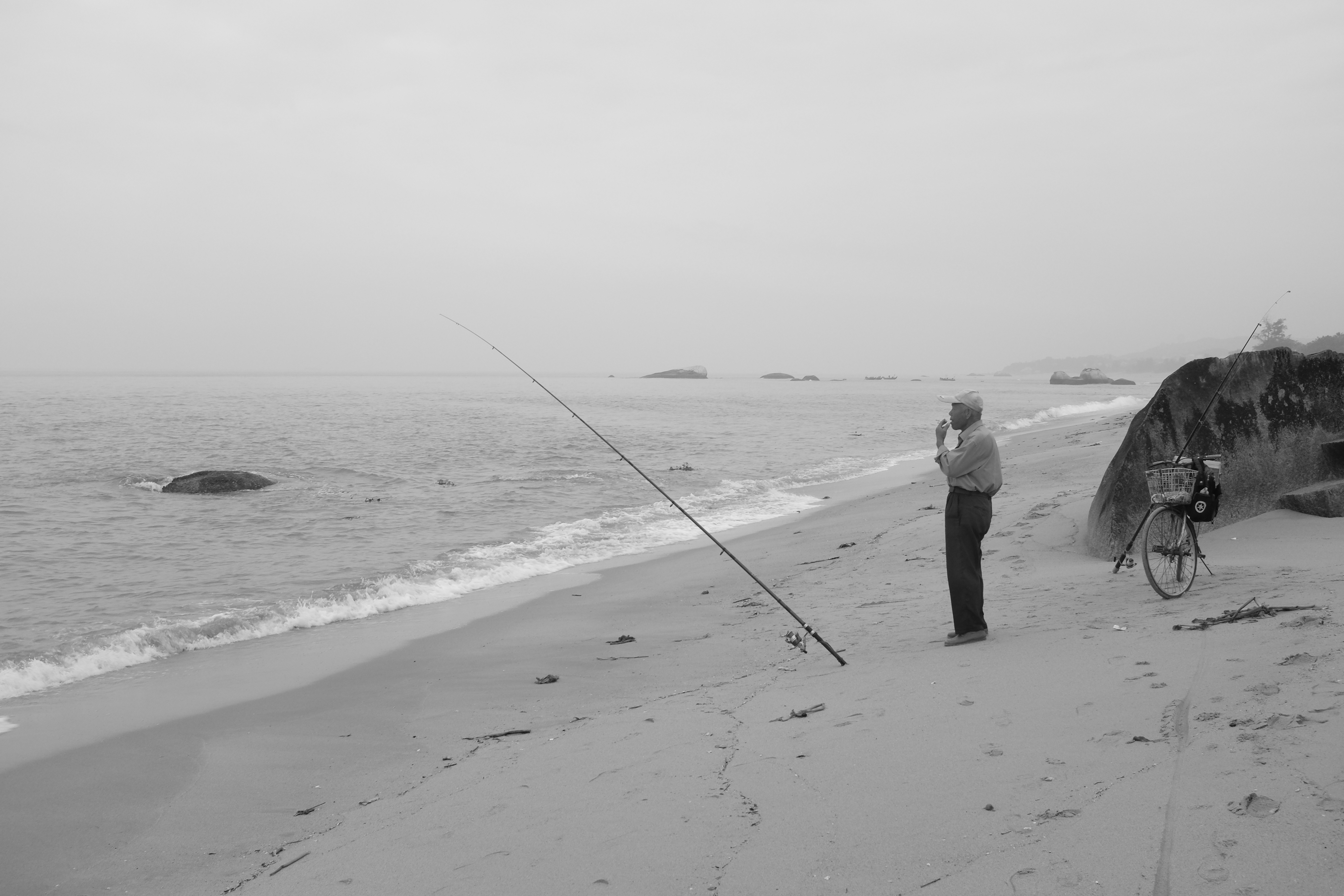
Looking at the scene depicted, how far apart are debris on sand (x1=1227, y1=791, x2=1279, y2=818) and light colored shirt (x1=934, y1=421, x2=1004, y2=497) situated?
277cm

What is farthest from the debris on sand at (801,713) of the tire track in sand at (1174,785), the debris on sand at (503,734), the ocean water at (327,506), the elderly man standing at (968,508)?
the ocean water at (327,506)

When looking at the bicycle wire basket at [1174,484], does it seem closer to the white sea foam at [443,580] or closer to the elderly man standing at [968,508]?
the elderly man standing at [968,508]

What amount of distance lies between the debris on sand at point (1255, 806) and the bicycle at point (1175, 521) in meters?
3.13

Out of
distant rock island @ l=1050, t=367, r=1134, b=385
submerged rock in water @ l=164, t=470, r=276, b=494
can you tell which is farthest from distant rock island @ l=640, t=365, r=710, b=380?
submerged rock in water @ l=164, t=470, r=276, b=494

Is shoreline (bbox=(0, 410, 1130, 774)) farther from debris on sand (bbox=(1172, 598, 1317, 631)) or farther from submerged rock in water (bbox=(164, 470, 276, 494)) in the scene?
submerged rock in water (bbox=(164, 470, 276, 494))

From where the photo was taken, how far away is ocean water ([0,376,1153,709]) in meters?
8.09

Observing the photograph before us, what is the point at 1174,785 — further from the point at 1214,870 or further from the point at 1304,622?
the point at 1304,622

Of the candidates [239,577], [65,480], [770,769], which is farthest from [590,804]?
[65,480]

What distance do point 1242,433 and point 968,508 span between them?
3.39 m

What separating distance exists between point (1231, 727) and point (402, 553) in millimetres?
9390

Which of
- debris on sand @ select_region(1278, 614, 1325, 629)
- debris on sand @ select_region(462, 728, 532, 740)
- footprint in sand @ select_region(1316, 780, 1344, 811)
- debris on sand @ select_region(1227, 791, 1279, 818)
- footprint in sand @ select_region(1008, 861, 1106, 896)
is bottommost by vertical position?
debris on sand @ select_region(462, 728, 532, 740)

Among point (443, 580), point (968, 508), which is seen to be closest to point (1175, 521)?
point (968, 508)

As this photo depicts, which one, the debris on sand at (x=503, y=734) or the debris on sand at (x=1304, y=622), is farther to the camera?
the debris on sand at (x=503, y=734)

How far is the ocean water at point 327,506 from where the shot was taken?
809 cm
